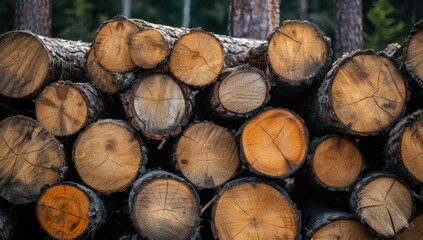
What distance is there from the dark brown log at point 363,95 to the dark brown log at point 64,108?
1529 millimetres

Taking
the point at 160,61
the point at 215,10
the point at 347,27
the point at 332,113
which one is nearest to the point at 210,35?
the point at 160,61

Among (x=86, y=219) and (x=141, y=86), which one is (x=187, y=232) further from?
(x=141, y=86)

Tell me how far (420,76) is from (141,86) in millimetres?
1780

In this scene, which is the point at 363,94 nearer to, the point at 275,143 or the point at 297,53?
the point at 297,53

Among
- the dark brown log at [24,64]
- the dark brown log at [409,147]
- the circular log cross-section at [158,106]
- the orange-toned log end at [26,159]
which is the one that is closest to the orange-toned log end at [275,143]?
the circular log cross-section at [158,106]

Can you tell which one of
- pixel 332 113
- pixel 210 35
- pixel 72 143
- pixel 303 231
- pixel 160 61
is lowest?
pixel 303 231

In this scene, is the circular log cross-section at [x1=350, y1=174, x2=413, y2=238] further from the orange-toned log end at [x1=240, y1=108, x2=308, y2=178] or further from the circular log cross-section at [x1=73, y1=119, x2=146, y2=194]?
the circular log cross-section at [x1=73, y1=119, x2=146, y2=194]

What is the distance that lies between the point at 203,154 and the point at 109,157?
592 millimetres

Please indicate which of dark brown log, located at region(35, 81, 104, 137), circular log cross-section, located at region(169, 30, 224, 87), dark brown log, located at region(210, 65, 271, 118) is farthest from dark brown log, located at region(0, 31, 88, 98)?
dark brown log, located at region(210, 65, 271, 118)

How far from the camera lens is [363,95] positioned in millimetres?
2711

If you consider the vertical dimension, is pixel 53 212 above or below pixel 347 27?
below

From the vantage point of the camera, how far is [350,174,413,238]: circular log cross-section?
2.65 metres

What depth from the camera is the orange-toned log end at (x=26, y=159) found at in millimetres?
2814

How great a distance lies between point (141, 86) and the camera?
2762 mm
